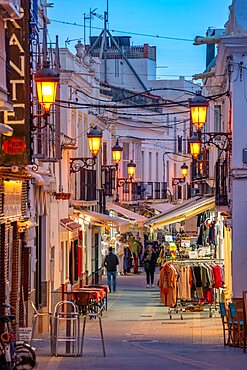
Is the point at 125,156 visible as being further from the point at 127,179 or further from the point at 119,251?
the point at 119,251

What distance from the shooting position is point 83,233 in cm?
3803

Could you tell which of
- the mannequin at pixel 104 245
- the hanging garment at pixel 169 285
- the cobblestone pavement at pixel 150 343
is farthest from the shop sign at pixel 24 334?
the mannequin at pixel 104 245

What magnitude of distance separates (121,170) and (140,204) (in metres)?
3.11

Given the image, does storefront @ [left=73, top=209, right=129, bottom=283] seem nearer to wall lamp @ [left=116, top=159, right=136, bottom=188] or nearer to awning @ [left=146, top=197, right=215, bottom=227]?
awning @ [left=146, top=197, right=215, bottom=227]

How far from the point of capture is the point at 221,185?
1138 inches

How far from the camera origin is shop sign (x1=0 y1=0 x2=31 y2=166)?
19594 mm

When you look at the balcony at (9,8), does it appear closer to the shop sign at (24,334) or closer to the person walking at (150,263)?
the shop sign at (24,334)

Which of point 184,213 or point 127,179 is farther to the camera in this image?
point 127,179

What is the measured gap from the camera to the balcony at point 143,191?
54.7m

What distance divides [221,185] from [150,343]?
646cm

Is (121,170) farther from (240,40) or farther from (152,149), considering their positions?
(240,40)

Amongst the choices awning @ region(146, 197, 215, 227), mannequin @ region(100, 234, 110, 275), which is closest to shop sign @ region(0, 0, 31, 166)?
awning @ region(146, 197, 215, 227)

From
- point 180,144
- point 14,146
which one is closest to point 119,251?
point 180,144

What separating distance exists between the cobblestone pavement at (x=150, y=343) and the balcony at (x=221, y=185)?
3.01m
